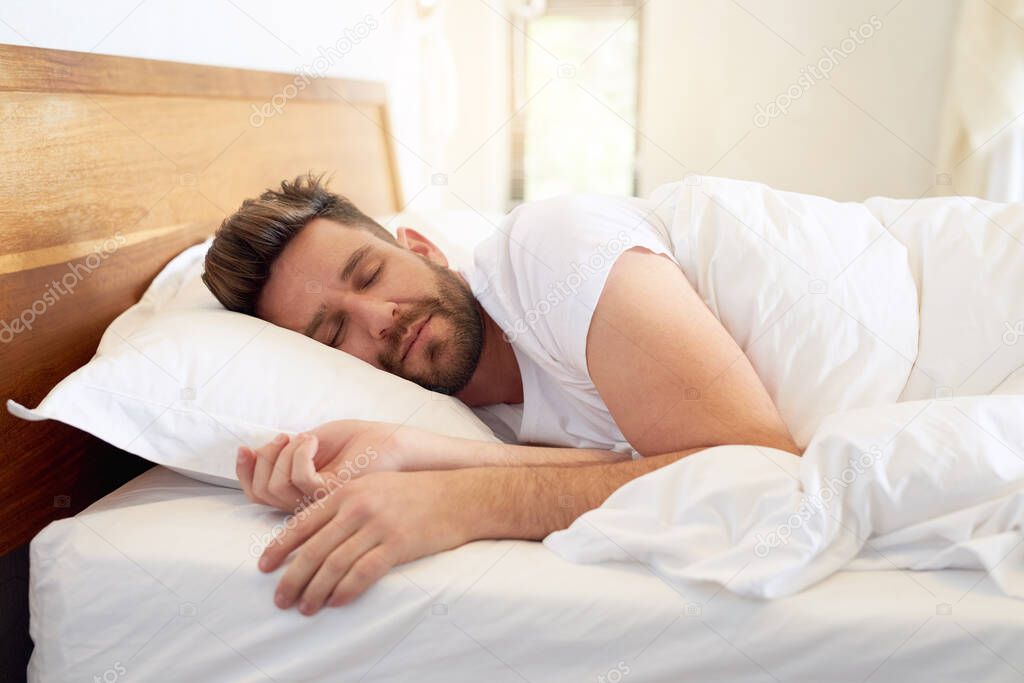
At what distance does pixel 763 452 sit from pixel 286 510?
1.59 ft

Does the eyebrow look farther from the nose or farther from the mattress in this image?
the mattress

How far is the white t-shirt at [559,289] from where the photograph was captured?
933 mm

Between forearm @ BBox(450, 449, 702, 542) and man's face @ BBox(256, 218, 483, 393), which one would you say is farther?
man's face @ BBox(256, 218, 483, 393)

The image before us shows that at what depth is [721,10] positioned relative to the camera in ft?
9.79

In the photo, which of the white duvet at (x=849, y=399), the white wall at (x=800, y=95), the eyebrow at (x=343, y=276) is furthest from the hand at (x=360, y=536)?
the white wall at (x=800, y=95)

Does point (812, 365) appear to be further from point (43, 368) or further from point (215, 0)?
point (215, 0)

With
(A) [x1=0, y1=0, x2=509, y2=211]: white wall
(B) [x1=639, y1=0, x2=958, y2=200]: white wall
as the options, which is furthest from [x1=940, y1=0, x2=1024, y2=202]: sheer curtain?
(A) [x1=0, y1=0, x2=509, y2=211]: white wall

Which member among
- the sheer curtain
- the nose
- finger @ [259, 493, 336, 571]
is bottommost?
finger @ [259, 493, 336, 571]

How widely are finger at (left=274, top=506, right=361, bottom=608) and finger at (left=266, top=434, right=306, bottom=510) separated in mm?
74

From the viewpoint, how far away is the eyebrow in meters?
1.14

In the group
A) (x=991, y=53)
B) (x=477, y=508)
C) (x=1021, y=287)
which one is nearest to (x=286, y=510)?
(x=477, y=508)

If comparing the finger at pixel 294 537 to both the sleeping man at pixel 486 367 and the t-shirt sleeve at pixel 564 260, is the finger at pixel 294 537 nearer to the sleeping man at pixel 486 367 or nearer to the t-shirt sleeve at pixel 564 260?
the sleeping man at pixel 486 367

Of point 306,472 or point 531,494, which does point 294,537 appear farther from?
point 531,494

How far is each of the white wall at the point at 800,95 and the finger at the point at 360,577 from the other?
8.13ft
